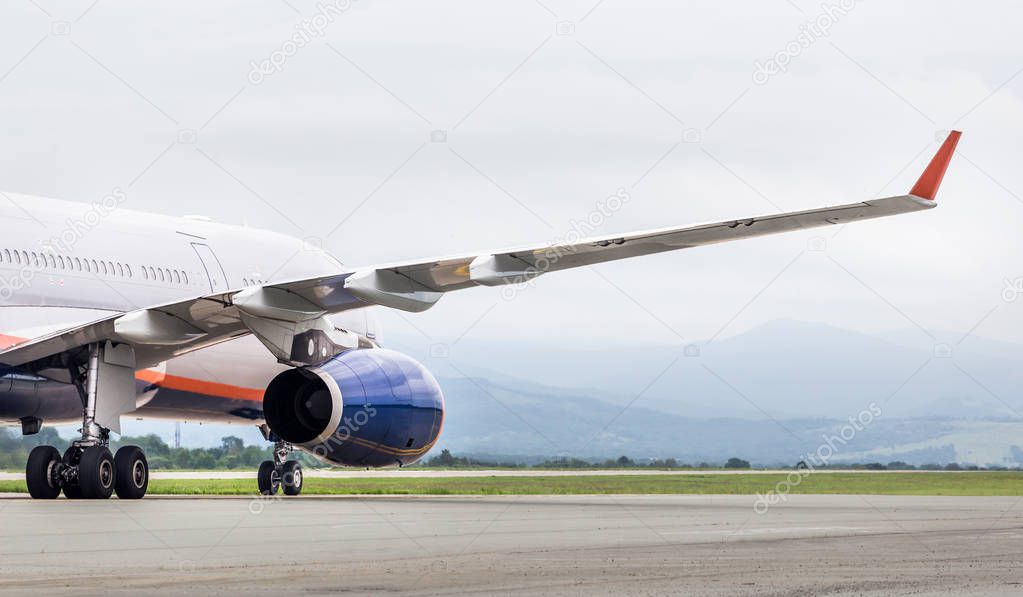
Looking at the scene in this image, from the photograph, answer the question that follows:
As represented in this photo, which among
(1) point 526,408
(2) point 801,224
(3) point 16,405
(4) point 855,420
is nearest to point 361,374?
(3) point 16,405

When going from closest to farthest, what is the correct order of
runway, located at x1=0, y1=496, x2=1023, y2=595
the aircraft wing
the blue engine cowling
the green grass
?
1. runway, located at x1=0, y1=496, x2=1023, y2=595
2. the aircraft wing
3. the blue engine cowling
4. the green grass

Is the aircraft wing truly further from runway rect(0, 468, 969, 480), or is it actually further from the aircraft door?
runway rect(0, 468, 969, 480)

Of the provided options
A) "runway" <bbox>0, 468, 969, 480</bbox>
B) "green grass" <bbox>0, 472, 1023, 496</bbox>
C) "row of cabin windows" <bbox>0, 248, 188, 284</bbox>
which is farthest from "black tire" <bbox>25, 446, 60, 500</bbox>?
"runway" <bbox>0, 468, 969, 480</bbox>

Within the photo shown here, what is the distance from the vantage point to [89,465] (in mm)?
17141

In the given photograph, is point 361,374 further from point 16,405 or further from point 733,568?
point 733,568

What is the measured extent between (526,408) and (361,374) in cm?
3295

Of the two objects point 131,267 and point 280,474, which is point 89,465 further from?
point 280,474

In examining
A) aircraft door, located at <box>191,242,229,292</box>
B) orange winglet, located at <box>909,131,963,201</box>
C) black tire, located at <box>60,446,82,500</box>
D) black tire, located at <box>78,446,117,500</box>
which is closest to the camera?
orange winglet, located at <box>909,131,963,201</box>

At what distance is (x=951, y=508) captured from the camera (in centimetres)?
1938

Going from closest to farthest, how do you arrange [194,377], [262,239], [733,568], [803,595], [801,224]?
[803,595]
[733,568]
[801,224]
[194,377]
[262,239]

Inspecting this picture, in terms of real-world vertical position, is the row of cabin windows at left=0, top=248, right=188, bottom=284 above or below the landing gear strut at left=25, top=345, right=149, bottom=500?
above

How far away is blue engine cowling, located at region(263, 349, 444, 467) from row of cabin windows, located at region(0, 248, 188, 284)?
2692 millimetres

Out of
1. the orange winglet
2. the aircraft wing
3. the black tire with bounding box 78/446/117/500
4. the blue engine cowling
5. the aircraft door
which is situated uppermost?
the aircraft door

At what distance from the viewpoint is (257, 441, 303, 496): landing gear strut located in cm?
2386
